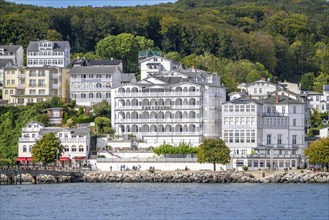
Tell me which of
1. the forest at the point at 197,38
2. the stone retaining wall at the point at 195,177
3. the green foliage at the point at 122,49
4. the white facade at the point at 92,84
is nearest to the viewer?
the stone retaining wall at the point at 195,177

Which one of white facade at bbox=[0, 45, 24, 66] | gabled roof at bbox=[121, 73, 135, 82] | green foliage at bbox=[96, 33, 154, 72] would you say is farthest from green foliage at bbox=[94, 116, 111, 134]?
white facade at bbox=[0, 45, 24, 66]

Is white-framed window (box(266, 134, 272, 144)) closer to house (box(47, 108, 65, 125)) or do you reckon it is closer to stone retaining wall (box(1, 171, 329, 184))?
stone retaining wall (box(1, 171, 329, 184))

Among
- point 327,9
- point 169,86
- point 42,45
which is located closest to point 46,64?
point 42,45

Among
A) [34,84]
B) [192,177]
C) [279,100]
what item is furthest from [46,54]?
[192,177]

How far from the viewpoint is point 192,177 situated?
91.5m

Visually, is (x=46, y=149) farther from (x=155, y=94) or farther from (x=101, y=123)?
(x=155, y=94)

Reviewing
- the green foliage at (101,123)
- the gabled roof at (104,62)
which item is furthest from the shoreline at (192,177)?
the gabled roof at (104,62)

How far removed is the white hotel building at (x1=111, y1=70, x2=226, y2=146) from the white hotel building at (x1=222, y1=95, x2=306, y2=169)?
289cm

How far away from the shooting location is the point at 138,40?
125062mm

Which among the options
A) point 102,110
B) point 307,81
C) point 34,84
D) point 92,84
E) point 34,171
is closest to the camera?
point 34,171

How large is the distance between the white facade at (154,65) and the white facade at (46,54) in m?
8.46

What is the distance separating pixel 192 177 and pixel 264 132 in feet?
33.7

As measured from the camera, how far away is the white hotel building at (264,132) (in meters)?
96.9

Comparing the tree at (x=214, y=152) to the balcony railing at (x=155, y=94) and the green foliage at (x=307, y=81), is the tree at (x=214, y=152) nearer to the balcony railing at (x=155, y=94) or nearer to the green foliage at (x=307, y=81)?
the balcony railing at (x=155, y=94)
